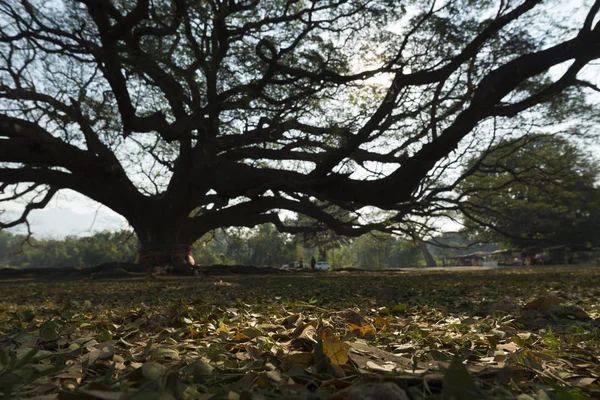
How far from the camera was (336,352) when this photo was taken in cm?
93

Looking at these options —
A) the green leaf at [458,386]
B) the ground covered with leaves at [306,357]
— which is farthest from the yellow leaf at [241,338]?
the green leaf at [458,386]

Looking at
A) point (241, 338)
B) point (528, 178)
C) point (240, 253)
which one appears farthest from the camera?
point (240, 253)

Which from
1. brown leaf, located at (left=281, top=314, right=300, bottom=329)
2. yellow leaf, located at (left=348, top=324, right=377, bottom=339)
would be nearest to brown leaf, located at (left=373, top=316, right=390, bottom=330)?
yellow leaf, located at (left=348, top=324, right=377, bottom=339)

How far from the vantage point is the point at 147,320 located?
1.62 metres

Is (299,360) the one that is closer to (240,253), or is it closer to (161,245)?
(161,245)

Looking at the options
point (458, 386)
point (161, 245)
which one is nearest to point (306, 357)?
point (458, 386)

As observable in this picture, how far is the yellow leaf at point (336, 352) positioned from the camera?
0.91 metres

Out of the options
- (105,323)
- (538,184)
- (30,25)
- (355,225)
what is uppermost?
(30,25)

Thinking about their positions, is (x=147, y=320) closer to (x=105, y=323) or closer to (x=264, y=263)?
(x=105, y=323)

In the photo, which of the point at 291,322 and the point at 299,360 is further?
the point at 291,322

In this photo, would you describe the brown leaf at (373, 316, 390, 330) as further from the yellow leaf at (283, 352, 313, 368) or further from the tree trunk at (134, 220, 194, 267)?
the tree trunk at (134, 220, 194, 267)

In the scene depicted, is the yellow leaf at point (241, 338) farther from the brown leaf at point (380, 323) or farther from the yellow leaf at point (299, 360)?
the brown leaf at point (380, 323)

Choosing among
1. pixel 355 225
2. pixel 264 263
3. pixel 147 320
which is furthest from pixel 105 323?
pixel 264 263

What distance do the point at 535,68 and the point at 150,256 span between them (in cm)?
657
